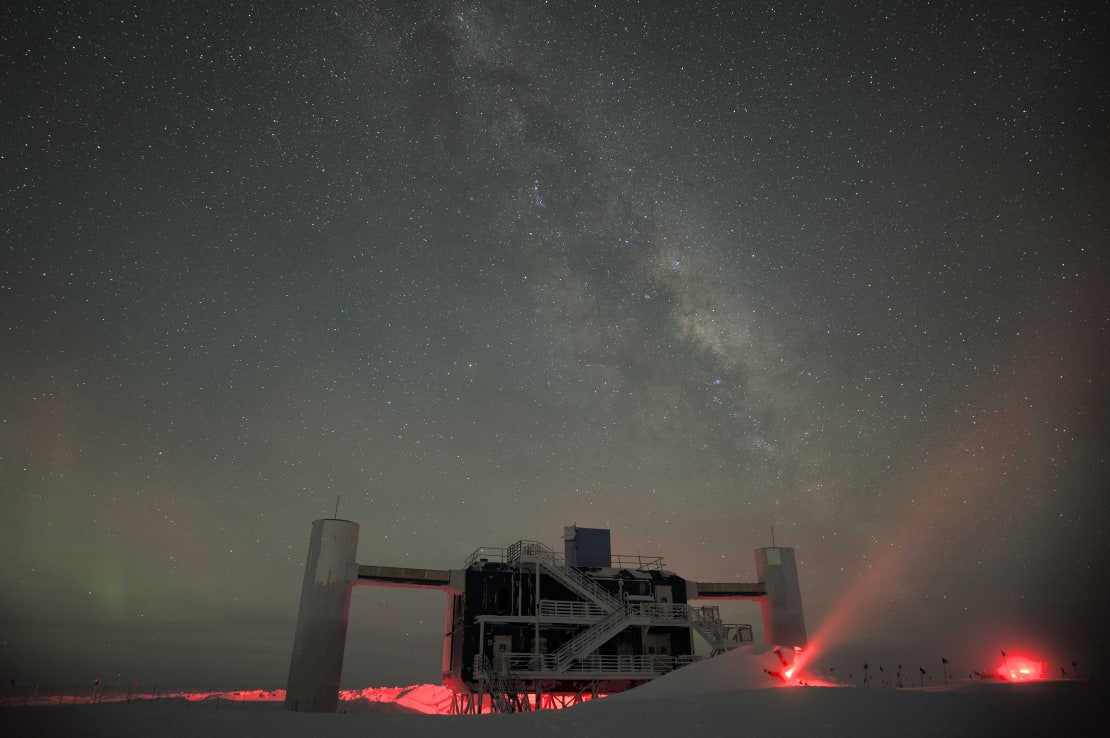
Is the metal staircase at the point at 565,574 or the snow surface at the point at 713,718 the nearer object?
the snow surface at the point at 713,718

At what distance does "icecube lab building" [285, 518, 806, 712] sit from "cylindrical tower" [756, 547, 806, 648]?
9340 millimetres

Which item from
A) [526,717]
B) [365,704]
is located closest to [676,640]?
[526,717]

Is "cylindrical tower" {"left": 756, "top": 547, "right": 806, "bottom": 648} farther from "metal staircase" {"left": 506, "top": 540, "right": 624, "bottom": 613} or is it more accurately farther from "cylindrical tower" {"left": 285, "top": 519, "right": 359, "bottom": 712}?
"cylindrical tower" {"left": 285, "top": 519, "right": 359, "bottom": 712}

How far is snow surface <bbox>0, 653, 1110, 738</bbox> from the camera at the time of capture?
54.1ft

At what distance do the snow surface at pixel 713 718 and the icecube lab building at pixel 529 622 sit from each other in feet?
59.9

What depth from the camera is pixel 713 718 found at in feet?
60.4

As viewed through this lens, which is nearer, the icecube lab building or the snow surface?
the snow surface

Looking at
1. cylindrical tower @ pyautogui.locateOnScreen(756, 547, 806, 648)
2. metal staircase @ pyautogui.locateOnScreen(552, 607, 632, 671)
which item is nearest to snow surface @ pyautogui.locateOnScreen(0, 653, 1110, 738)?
metal staircase @ pyautogui.locateOnScreen(552, 607, 632, 671)

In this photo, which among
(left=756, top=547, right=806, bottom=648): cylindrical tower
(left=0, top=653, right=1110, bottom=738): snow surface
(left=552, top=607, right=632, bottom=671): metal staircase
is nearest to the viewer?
(left=0, top=653, right=1110, bottom=738): snow surface

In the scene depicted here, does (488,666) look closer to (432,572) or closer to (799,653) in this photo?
(432,572)

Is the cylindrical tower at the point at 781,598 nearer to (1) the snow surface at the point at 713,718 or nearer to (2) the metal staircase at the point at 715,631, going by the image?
(2) the metal staircase at the point at 715,631

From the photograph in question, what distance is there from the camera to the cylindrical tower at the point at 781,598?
165 ft

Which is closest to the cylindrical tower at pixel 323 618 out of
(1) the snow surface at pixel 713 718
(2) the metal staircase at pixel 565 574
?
(2) the metal staircase at pixel 565 574

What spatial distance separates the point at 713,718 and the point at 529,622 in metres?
24.1
